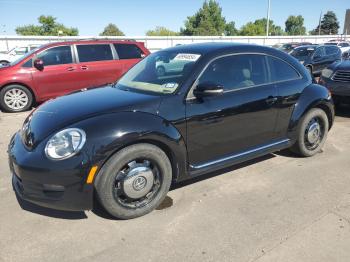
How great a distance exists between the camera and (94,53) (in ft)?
28.5

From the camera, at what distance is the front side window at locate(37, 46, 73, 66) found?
8.16m

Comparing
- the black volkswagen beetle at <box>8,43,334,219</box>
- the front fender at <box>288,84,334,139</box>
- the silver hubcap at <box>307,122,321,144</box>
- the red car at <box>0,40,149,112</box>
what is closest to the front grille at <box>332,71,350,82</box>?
the front fender at <box>288,84,334,139</box>

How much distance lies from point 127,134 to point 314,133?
2950mm

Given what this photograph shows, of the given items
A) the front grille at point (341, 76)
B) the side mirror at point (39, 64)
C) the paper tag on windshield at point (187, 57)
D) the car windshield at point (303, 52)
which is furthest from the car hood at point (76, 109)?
the car windshield at point (303, 52)

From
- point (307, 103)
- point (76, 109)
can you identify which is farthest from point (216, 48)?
point (76, 109)

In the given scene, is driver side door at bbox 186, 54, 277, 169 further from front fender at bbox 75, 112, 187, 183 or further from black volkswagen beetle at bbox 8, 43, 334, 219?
front fender at bbox 75, 112, 187, 183

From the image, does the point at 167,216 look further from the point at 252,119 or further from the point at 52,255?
the point at 252,119

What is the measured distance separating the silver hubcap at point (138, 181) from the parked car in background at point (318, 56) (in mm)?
12082

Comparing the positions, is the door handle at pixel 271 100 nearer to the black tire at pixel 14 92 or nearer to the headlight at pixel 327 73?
the headlight at pixel 327 73

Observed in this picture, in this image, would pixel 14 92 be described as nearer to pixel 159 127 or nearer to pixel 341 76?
pixel 159 127

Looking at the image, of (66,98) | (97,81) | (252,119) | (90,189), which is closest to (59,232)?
(90,189)

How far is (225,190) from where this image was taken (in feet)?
12.4

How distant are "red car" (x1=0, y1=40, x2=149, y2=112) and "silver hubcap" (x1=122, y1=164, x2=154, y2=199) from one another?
4.90 m

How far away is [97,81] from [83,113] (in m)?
5.73
